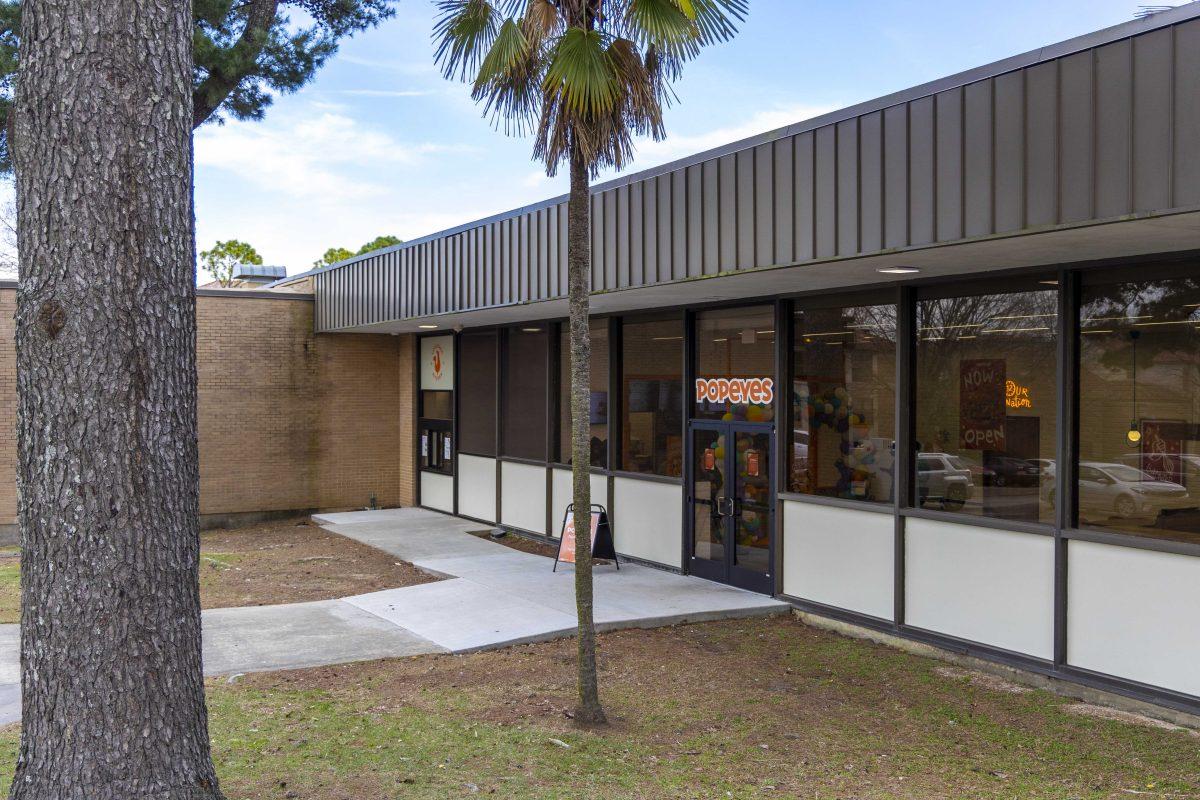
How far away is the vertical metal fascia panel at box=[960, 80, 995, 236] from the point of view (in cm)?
682

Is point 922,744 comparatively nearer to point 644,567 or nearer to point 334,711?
point 334,711

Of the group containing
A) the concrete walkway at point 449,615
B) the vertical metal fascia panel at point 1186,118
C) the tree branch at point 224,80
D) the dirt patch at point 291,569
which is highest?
the tree branch at point 224,80

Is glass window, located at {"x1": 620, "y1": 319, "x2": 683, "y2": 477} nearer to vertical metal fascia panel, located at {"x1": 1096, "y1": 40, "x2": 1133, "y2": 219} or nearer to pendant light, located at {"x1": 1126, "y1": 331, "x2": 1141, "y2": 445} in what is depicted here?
pendant light, located at {"x1": 1126, "y1": 331, "x2": 1141, "y2": 445}

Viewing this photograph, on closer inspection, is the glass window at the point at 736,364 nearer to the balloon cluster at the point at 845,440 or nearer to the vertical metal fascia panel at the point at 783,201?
the balloon cluster at the point at 845,440

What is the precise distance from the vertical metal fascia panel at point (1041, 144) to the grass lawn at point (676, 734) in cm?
355

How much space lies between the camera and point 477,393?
17.7 meters

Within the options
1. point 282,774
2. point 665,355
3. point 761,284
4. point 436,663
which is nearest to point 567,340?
point 665,355

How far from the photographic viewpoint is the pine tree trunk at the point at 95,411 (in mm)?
4133

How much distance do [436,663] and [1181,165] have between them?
6633 millimetres

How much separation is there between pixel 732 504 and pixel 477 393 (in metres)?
7.11

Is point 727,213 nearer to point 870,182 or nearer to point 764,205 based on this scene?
point 764,205

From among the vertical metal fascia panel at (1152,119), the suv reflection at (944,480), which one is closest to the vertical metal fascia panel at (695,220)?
the suv reflection at (944,480)

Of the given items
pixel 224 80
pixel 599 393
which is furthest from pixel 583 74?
pixel 224 80

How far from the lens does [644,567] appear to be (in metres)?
13.2
